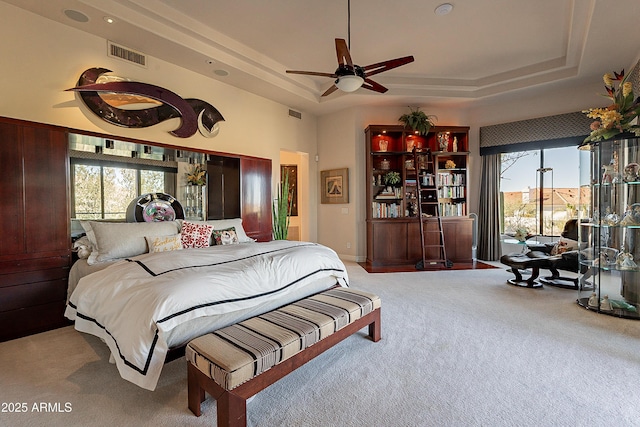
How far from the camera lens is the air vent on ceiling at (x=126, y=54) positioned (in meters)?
3.55

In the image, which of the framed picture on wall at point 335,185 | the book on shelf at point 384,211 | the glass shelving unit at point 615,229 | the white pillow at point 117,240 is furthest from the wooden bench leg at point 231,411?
the framed picture on wall at point 335,185

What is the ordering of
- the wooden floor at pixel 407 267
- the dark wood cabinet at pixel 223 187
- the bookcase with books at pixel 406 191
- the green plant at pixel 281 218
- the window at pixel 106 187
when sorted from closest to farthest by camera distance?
1. the window at pixel 106 187
2. the dark wood cabinet at pixel 223 187
3. the wooden floor at pixel 407 267
4. the green plant at pixel 281 218
5. the bookcase with books at pixel 406 191

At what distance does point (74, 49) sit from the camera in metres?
3.30

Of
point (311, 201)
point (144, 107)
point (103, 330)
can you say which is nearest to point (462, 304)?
point (103, 330)

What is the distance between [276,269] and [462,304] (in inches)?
90.5

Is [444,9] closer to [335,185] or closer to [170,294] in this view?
[335,185]

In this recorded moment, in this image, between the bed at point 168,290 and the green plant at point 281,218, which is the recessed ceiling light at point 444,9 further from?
the green plant at point 281,218

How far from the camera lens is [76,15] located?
308 centimetres

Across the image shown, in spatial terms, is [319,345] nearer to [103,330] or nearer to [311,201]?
[103,330]

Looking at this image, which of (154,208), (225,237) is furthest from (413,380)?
(154,208)

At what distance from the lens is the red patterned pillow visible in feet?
10.9

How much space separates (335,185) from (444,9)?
3.56 meters

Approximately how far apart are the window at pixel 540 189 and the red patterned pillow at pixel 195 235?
5.73 meters

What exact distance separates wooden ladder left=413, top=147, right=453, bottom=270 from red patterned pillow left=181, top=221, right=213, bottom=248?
370 centimetres
